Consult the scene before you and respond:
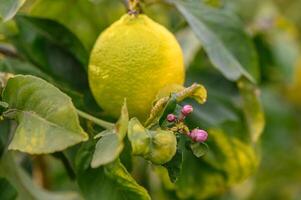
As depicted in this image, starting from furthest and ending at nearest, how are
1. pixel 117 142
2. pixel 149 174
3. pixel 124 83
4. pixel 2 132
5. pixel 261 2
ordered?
pixel 261 2, pixel 149 174, pixel 2 132, pixel 124 83, pixel 117 142

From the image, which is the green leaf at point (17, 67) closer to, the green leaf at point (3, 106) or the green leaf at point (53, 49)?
the green leaf at point (53, 49)

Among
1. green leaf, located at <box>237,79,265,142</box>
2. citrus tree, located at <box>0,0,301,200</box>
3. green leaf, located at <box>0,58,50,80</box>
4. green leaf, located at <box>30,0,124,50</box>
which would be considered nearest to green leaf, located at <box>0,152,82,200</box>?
citrus tree, located at <box>0,0,301,200</box>

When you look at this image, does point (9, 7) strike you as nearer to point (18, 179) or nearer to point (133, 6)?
point (133, 6)

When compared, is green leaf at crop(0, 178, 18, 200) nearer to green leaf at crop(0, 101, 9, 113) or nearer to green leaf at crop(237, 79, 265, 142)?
green leaf at crop(0, 101, 9, 113)

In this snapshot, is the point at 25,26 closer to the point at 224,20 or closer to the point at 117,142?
the point at 224,20

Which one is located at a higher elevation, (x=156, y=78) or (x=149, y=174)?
(x=156, y=78)

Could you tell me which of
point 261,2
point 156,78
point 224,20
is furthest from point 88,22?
point 261,2

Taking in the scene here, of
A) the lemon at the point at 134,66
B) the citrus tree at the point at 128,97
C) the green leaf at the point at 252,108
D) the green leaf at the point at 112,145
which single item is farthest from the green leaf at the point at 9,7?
the green leaf at the point at 252,108
